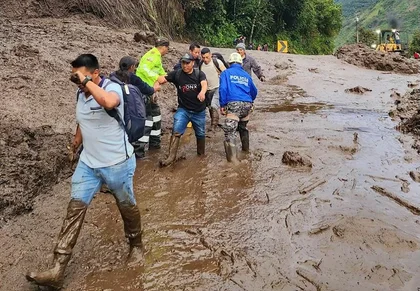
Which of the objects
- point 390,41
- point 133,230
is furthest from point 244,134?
point 390,41

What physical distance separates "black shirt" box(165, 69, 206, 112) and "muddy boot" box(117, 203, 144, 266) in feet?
10.3

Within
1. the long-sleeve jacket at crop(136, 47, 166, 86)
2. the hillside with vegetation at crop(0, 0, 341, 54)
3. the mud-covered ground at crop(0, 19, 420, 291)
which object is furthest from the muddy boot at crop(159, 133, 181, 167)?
the hillside with vegetation at crop(0, 0, 341, 54)

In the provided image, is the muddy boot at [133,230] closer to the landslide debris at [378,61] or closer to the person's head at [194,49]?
the person's head at [194,49]

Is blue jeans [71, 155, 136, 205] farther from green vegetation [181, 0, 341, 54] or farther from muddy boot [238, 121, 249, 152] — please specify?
green vegetation [181, 0, 341, 54]

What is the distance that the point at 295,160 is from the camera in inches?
275

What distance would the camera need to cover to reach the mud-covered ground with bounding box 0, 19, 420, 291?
155 inches

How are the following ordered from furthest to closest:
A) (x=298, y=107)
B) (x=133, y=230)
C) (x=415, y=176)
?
(x=298, y=107) → (x=415, y=176) → (x=133, y=230)

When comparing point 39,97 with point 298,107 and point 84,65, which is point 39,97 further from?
point 298,107

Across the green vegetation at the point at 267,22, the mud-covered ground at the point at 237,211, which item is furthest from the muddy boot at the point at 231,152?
the green vegetation at the point at 267,22

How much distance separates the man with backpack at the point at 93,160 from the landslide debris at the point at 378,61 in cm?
1956

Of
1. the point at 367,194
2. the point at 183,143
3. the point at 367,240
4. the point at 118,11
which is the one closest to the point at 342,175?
the point at 367,194

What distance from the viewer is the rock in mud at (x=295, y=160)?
694 cm

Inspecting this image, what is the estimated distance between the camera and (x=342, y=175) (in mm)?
6547

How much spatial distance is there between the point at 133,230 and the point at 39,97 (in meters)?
4.33
